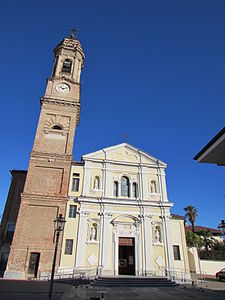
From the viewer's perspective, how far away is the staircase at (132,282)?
1451 cm

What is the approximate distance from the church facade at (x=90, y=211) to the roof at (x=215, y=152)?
14.1 metres

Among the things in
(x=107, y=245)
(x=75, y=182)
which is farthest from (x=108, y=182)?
(x=107, y=245)

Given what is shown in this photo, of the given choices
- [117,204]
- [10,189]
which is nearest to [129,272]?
[117,204]

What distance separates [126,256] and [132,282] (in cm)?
373

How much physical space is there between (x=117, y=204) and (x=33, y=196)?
755 cm

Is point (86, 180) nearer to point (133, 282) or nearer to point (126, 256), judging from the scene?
point (126, 256)

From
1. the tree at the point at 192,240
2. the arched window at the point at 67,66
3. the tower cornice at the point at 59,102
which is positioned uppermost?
the arched window at the point at 67,66

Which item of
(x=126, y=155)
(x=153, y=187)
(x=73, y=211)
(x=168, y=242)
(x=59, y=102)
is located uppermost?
(x=59, y=102)

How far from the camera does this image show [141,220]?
771 inches

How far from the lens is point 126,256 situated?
18719mm

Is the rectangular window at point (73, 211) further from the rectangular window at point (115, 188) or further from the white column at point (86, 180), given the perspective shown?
the rectangular window at point (115, 188)

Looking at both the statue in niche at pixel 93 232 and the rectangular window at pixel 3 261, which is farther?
the rectangular window at pixel 3 261

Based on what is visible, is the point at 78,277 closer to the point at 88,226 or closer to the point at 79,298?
the point at 88,226

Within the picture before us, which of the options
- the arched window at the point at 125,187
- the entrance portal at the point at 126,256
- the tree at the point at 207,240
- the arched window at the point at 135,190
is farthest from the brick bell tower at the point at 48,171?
the tree at the point at 207,240
